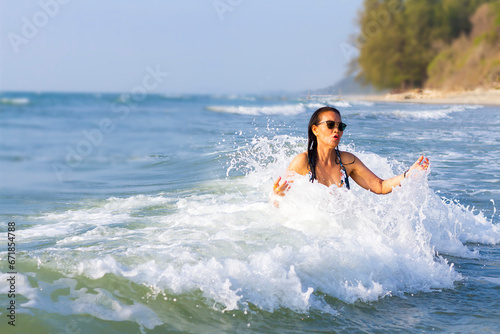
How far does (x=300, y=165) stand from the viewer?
14.7 feet

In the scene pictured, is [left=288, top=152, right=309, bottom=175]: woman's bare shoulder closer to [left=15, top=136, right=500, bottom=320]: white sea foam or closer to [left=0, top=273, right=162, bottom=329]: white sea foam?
[left=15, top=136, right=500, bottom=320]: white sea foam

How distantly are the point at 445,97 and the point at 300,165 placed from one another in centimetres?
2876

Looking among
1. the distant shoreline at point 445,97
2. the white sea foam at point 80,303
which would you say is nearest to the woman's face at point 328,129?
the white sea foam at point 80,303

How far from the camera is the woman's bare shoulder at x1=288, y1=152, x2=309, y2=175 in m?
4.46

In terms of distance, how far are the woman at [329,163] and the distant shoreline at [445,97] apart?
17610mm

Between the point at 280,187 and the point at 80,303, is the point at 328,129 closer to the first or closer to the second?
the point at 280,187

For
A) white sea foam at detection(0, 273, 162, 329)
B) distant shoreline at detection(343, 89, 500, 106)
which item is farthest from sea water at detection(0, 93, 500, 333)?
distant shoreline at detection(343, 89, 500, 106)

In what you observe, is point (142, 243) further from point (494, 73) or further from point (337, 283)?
point (494, 73)

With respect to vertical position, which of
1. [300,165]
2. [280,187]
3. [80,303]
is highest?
[300,165]

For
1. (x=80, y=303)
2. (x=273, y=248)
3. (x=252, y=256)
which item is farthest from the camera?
(x=273, y=248)

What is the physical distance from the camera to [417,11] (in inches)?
1468

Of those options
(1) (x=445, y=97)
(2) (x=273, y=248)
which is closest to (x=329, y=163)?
(2) (x=273, y=248)

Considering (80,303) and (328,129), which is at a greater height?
(328,129)

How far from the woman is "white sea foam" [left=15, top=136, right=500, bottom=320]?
4.0 inches
